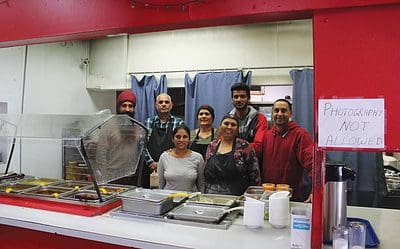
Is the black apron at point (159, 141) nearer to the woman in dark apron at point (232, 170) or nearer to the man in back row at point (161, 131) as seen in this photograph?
the man in back row at point (161, 131)

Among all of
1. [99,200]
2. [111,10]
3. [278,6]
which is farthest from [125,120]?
[278,6]

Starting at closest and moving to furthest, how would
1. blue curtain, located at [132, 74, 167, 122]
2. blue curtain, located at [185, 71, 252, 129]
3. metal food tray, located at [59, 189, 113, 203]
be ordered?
metal food tray, located at [59, 189, 113, 203], blue curtain, located at [185, 71, 252, 129], blue curtain, located at [132, 74, 167, 122]

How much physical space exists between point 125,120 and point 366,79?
149 centimetres

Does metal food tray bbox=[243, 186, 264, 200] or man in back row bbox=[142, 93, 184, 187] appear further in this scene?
man in back row bbox=[142, 93, 184, 187]

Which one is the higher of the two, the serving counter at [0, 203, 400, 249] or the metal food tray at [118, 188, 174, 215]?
the metal food tray at [118, 188, 174, 215]

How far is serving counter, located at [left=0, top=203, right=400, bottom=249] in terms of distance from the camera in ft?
4.63

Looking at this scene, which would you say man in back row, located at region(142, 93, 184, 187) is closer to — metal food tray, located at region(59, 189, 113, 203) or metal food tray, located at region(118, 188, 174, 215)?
metal food tray, located at region(59, 189, 113, 203)

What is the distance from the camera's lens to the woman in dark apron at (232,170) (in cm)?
241

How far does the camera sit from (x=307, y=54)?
3770 millimetres

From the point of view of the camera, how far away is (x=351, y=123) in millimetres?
1296

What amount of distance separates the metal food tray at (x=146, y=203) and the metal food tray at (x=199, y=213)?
0.05 m

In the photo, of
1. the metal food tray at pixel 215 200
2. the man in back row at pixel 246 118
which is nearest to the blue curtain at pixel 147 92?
the man in back row at pixel 246 118

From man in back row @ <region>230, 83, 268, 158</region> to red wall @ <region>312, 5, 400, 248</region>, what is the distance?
1557 millimetres

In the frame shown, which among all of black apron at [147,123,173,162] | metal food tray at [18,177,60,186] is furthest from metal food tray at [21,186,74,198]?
black apron at [147,123,173,162]
